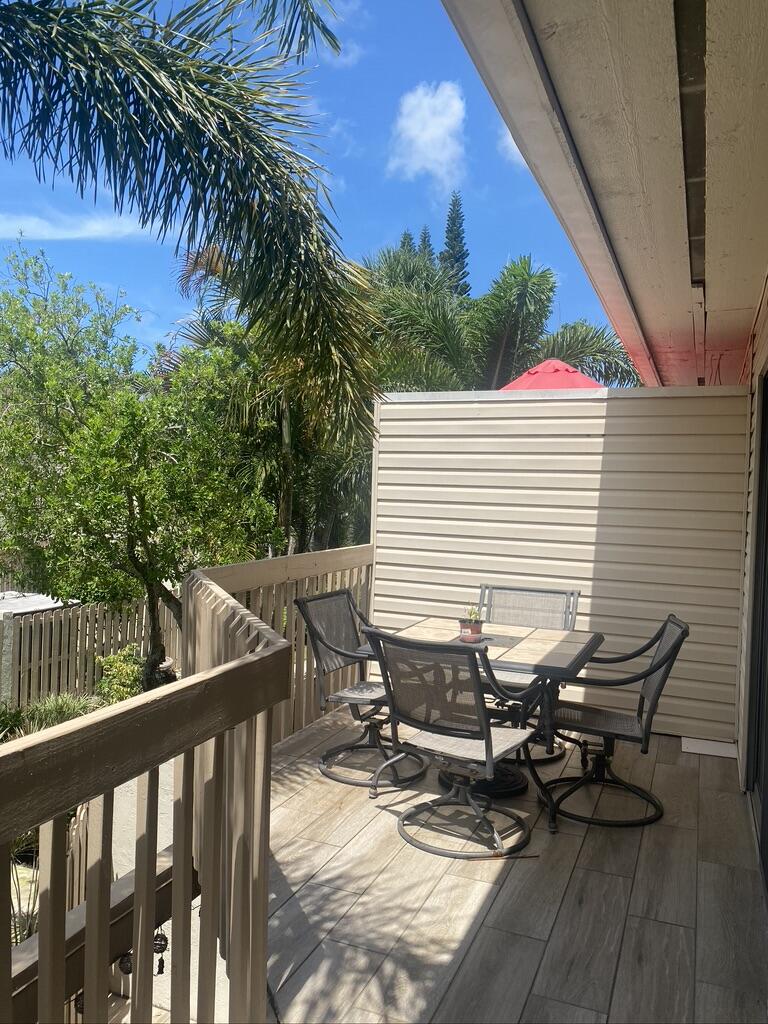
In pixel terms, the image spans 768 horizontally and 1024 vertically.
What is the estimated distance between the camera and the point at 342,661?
454cm

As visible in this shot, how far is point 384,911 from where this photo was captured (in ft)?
9.32

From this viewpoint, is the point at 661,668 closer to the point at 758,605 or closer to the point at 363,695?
the point at 758,605

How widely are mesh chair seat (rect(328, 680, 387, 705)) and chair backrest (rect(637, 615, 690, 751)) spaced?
4.14ft

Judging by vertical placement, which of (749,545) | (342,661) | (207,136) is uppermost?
(207,136)

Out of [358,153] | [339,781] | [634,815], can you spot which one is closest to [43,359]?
[339,781]

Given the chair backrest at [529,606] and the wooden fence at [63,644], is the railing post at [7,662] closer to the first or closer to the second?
the wooden fence at [63,644]

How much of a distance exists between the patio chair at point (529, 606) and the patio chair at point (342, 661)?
1117 mm

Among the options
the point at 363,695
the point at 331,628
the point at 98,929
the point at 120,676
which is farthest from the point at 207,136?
the point at 120,676

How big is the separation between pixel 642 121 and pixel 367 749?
3542 mm

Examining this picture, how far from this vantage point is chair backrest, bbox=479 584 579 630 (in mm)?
5277

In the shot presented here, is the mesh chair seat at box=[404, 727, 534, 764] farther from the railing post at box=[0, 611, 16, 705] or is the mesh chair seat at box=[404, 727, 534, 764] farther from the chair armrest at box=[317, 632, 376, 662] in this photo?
the railing post at box=[0, 611, 16, 705]

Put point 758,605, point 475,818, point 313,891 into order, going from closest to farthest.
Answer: point 313,891, point 475,818, point 758,605

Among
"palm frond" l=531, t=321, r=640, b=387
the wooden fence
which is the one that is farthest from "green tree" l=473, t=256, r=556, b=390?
the wooden fence

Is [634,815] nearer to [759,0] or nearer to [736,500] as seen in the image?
[736,500]
